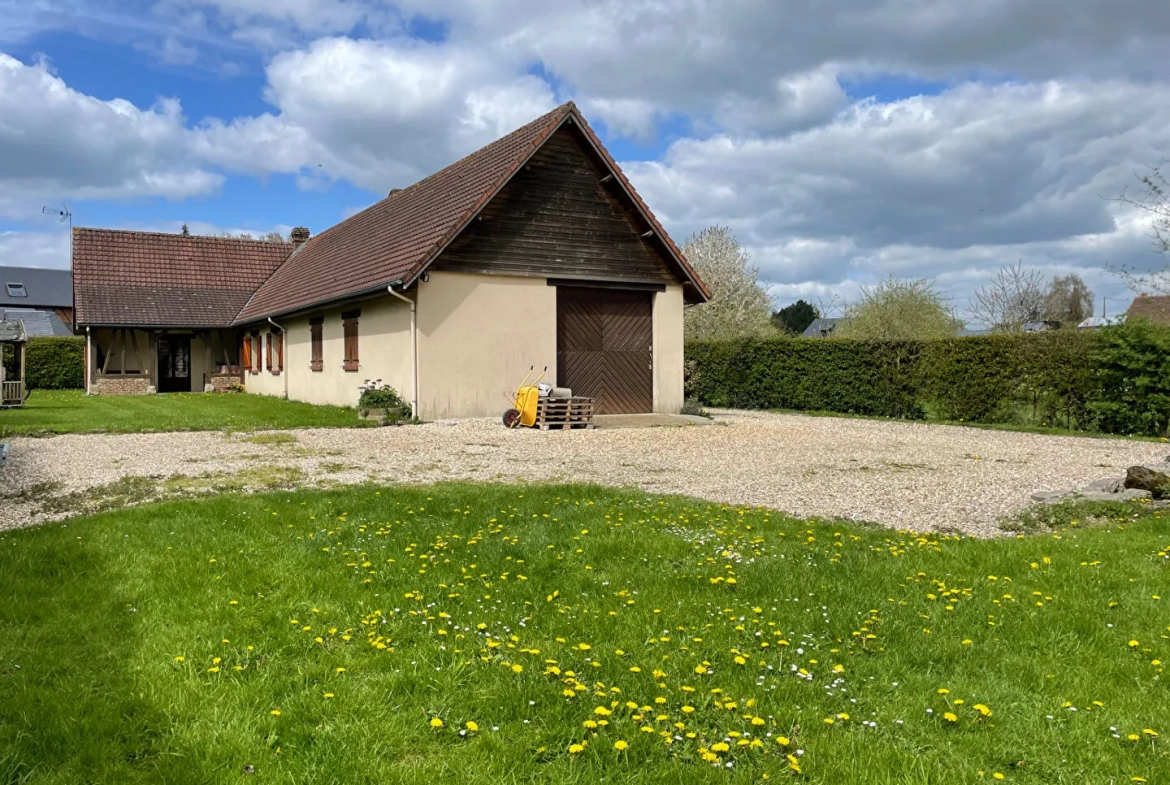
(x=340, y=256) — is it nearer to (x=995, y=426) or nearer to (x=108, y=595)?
(x=995, y=426)

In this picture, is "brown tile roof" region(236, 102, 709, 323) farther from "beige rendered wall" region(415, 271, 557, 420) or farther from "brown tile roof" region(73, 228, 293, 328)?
"brown tile roof" region(73, 228, 293, 328)

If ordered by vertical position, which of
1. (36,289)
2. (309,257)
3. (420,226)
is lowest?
(420,226)

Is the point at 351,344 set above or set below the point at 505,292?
below

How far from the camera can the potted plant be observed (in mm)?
16141

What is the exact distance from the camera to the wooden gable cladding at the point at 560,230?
16641mm

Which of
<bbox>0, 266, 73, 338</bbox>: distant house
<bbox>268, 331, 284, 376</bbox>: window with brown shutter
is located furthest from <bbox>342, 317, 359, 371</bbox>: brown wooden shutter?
<bbox>0, 266, 73, 338</bbox>: distant house

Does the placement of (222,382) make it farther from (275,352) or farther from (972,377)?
(972,377)

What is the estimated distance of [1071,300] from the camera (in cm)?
5250

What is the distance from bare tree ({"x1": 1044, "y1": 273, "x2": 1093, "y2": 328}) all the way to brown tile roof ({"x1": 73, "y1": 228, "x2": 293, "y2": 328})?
42749mm

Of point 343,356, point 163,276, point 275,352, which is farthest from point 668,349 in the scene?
point 163,276

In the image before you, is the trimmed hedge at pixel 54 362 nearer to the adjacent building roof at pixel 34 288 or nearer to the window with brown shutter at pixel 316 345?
the window with brown shutter at pixel 316 345

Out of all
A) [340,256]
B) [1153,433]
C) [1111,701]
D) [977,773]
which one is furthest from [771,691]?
[340,256]

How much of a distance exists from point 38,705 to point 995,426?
1715 centimetres

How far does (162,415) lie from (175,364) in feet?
44.1
